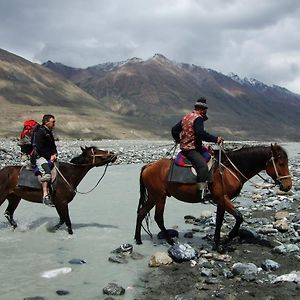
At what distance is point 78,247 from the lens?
10.4 m

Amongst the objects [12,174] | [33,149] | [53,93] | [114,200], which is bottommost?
[114,200]

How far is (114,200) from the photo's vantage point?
17.7 metres

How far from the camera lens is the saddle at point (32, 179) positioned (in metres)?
11.5

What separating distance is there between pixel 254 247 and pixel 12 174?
21.5 feet

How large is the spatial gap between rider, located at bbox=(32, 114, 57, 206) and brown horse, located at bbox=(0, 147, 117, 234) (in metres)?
0.29

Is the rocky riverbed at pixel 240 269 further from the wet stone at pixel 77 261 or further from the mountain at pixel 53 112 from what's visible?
the mountain at pixel 53 112

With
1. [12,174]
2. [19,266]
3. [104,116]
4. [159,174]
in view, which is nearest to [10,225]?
[12,174]

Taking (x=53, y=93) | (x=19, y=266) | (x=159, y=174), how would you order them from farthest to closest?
(x=53, y=93) → (x=159, y=174) → (x=19, y=266)

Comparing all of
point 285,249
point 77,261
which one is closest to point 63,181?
point 77,261

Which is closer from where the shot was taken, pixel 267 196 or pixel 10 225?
pixel 10 225

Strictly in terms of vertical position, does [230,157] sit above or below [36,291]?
above

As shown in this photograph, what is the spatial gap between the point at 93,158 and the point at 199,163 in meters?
3.44

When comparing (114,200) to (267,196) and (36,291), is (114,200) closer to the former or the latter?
(267,196)

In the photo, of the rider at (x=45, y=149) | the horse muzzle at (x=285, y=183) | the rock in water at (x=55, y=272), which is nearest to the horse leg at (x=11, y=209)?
the rider at (x=45, y=149)
